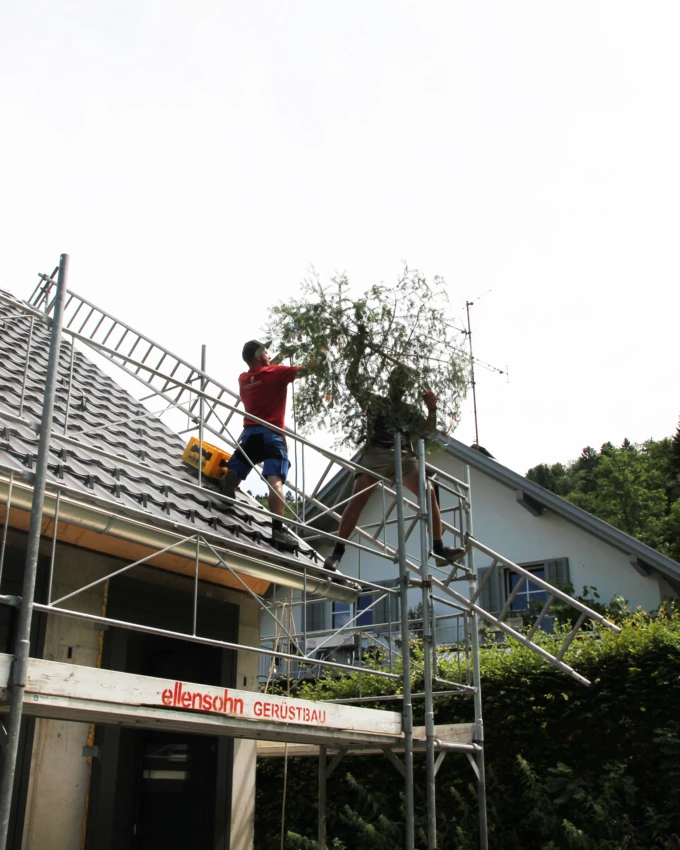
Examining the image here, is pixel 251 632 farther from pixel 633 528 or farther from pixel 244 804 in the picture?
pixel 633 528

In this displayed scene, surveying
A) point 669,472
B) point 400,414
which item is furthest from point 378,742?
point 669,472

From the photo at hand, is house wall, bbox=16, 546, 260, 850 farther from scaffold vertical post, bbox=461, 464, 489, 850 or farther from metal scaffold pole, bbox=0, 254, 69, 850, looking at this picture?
scaffold vertical post, bbox=461, 464, 489, 850

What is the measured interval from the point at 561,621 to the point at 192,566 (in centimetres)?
777

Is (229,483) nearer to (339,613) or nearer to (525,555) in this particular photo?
(525,555)

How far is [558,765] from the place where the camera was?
954 cm

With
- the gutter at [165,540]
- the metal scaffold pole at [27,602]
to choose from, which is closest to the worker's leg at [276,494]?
the gutter at [165,540]

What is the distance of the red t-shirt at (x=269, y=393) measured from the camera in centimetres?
834

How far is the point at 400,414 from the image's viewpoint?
803cm

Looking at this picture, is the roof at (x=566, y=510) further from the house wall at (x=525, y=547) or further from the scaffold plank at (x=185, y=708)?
the scaffold plank at (x=185, y=708)

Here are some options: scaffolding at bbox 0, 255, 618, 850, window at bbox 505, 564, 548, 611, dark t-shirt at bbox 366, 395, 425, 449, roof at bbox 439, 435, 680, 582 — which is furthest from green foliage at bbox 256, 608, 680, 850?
window at bbox 505, 564, 548, 611

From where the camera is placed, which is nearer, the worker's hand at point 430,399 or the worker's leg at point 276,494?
the worker's hand at point 430,399

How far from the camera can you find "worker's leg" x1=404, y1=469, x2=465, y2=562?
339 inches

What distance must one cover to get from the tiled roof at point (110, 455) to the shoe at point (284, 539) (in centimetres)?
7

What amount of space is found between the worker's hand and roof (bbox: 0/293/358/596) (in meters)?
1.80
